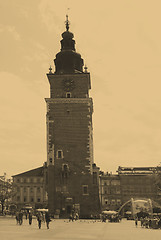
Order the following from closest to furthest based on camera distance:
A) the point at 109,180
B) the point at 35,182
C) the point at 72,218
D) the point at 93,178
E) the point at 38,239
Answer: the point at 38,239, the point at 72,218, the point at 93,178, the point at 35,182, the point at 109,180

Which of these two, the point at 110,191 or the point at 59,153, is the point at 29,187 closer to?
the point at 110,191

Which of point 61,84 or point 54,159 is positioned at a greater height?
point 61,84

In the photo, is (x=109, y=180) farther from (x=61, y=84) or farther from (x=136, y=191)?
(x=61, y=84)

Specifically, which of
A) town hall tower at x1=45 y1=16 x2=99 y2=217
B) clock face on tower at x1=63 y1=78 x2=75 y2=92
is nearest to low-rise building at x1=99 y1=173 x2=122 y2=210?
town hall tower at x1=45 y1=16 x2=99 y2=217

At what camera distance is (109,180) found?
113500mm

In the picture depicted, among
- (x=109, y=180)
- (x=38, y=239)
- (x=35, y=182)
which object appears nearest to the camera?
(x=38, y=239)

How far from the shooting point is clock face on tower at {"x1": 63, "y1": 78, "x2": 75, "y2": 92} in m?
66.8

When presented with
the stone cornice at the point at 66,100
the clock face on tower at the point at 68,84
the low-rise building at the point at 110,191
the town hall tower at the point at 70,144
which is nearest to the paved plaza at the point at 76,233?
the town hall tower at the point at 70,144

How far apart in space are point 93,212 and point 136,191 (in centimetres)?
5164

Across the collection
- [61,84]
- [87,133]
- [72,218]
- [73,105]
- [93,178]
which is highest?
[61,84]

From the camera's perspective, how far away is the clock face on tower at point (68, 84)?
66.8m

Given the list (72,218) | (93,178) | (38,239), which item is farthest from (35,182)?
(38,239)

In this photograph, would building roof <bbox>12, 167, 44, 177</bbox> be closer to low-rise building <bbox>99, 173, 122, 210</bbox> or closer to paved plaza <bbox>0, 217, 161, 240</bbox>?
low-rise building <bbox>99, 173, 122, 210</bbox>

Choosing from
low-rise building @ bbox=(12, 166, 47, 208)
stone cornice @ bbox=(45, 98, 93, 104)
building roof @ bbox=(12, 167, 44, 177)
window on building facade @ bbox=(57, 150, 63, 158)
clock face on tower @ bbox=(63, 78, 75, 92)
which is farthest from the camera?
low-rise building @ bbox=(12, 166, 47, 208)
